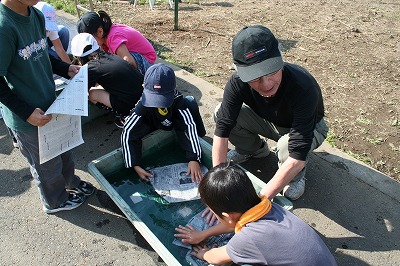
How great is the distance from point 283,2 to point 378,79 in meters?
3.18

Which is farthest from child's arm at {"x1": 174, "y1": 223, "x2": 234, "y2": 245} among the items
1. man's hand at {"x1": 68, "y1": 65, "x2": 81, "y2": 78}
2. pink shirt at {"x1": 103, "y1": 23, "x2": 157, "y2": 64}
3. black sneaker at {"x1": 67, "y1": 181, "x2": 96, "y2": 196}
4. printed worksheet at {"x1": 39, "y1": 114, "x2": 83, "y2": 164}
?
pink shirt at {"x1": 103, "y1": 23, "x2": 157, "y2": 64}

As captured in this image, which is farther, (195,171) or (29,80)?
(195,171)

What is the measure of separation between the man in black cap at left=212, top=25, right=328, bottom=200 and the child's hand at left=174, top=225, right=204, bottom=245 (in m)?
0.48

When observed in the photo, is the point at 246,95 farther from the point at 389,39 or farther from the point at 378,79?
the point at 389,39

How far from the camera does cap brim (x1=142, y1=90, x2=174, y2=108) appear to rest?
7.82ft

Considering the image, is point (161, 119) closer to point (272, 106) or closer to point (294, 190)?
point (272, 106)

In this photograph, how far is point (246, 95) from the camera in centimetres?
226

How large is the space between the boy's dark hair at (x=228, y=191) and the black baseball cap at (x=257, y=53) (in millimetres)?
555

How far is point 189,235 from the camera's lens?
82.5 inches

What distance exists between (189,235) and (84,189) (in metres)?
0.94

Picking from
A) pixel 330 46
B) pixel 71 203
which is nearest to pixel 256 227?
pixel 71 203

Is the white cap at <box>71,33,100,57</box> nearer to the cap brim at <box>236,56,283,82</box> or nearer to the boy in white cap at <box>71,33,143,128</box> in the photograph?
the boy in white cap at <box>71,33,143,128</box>

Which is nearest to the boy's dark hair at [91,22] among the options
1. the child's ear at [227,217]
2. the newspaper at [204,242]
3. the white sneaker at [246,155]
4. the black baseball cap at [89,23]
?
the black baseball cap at [89,23]

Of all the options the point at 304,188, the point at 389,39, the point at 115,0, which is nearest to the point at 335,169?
the point at 304,188
